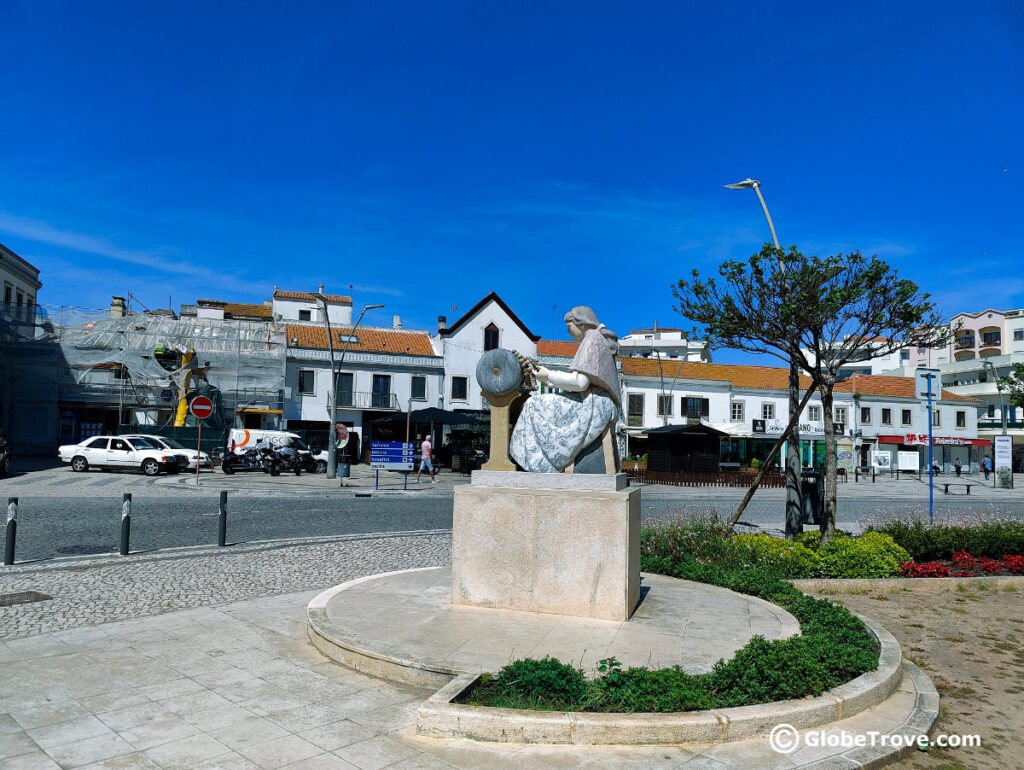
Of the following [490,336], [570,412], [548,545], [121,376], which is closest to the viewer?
[548,545]

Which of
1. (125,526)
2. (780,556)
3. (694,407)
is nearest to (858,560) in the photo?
(780,556)

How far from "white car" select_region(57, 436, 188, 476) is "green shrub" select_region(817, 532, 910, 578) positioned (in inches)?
934

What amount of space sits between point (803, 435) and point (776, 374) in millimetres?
9202

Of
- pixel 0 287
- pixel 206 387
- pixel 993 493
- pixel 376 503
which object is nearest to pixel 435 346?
pixel 206 387

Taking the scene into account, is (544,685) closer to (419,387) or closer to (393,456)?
(393,456)

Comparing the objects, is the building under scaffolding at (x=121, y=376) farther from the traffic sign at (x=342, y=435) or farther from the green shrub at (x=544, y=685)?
the green shrub at (x=544, y=685)

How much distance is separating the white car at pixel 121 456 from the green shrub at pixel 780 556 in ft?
74.8

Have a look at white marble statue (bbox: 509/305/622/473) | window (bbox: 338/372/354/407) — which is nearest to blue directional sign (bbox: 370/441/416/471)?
white marble statue (bbox: 509/305/622/473)

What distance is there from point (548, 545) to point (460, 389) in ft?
121

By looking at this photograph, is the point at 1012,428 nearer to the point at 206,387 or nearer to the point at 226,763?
the point at 206,387

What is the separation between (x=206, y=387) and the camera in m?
34.7

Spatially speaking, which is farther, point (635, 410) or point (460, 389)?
point (635, 410)

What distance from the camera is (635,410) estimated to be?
47406mm

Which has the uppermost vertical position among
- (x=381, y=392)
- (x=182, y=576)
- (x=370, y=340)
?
(x=370, y=340)
